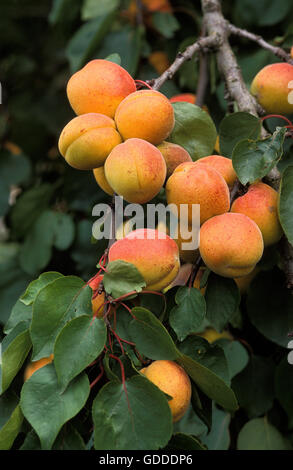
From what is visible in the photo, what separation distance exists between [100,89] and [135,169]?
0.44ft

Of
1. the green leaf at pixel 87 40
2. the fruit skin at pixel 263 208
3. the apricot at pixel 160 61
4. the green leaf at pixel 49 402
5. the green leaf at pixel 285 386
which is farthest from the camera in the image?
the apricot at pixel 160 61

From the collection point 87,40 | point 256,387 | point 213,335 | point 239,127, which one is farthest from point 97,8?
point 256,387

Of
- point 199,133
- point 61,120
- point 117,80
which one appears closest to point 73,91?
point 117,80

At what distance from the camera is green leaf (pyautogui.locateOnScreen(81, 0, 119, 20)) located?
3.96 ft

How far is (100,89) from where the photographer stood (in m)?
0.65

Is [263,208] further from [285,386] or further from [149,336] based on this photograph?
[285,386]

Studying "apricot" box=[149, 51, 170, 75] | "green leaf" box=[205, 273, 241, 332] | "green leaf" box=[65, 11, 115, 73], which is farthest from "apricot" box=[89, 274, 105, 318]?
"apricot" box=[149, 51, 170, 75]

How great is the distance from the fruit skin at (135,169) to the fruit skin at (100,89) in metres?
0.08

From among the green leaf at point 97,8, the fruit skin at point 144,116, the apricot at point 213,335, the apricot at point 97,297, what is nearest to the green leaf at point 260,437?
the apricot at point 213,335

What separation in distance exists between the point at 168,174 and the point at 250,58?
533 millimetres

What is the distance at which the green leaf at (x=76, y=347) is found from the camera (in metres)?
0.53

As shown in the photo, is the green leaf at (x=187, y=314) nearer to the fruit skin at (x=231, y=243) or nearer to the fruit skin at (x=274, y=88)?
the fruit skin at (x=231, y=243)

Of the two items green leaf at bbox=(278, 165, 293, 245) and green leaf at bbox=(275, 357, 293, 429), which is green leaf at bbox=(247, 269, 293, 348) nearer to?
green leaf at bbox=(275, 357, 293, 429)

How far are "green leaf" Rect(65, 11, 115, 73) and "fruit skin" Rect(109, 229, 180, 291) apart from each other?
26.5 inches
